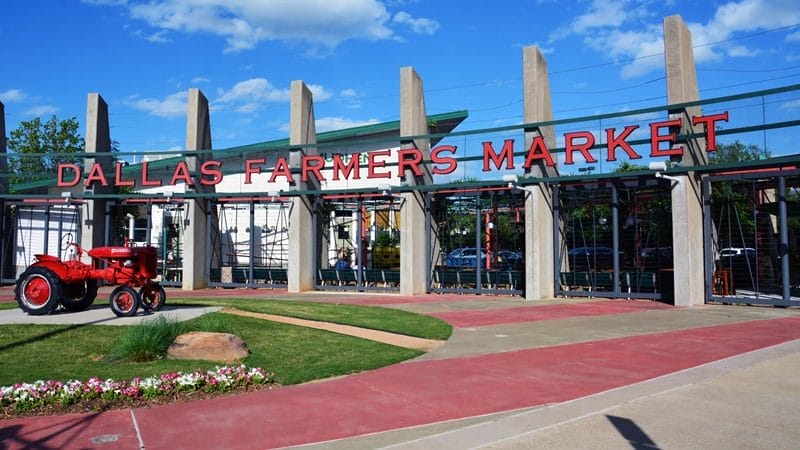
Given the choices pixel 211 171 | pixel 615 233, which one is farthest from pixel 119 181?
pixel 615 233

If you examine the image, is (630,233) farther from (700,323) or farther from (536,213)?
(700,323)

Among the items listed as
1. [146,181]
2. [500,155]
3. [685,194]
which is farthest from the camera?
[146,181]

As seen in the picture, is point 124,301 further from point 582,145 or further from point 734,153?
point 734,153

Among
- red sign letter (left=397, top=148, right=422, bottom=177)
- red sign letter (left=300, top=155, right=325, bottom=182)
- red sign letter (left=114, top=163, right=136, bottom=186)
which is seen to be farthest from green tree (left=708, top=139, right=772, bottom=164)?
red sign letter (left=114, top=163, right=136, bottom=186)

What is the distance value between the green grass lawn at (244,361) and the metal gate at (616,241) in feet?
34.4

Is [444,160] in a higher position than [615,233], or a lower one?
higher

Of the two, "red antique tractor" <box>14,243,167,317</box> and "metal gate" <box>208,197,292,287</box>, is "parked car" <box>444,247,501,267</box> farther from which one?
"red antique tractor" <box>14,243,167,317</box>

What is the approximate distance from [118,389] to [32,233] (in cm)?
2762

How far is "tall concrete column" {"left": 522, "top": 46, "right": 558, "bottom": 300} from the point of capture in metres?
22.6

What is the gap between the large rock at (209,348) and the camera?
1005cm

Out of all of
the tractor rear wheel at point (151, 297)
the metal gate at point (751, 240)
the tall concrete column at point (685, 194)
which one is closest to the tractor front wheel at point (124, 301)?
the tractor rear wheel at point (151, 297)

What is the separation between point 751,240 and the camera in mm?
25656

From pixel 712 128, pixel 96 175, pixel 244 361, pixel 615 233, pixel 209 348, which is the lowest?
pixel 244 361

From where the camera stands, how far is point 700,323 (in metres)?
15.2
